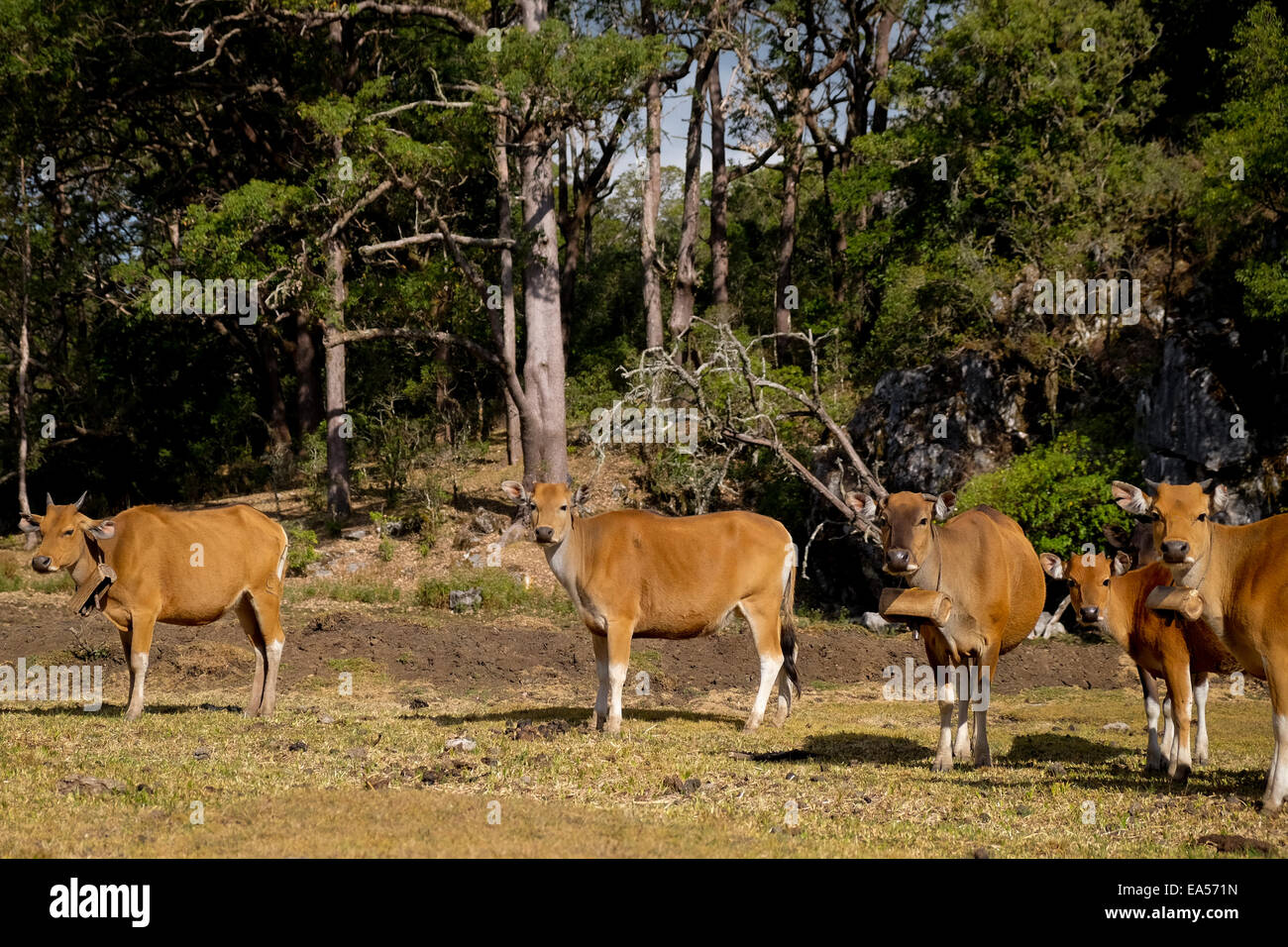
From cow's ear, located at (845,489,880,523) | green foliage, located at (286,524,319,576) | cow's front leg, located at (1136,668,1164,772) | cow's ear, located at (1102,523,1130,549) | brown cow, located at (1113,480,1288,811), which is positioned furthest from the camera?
green foliage, located at (286,524,319,576)

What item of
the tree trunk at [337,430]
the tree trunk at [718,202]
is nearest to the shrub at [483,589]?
the tree trunk at [337,430]

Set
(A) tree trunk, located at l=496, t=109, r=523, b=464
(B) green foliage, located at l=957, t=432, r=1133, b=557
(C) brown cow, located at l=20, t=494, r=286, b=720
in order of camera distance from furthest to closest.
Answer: (A) tree trunk, located at l=496, t=109, r=523, b=464
(B) green foliage, located at l=957, t=432, r=1133, b=557
(C) brown cow, located at l=20, t=494, r=286, b=720

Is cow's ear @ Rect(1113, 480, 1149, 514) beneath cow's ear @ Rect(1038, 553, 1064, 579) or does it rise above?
above

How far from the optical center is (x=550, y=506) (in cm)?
1136

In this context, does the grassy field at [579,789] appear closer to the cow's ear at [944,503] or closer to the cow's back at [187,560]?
the cow's back at [187,560]

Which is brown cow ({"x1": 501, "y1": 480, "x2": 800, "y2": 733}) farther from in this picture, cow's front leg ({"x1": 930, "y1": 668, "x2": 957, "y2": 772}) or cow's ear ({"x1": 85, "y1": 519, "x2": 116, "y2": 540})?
cow's ear ({"x1": 85, "y1": 519, "x2": 116, "y2": 540})

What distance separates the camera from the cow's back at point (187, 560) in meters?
11.8

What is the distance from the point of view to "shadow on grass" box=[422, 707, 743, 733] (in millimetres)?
12094

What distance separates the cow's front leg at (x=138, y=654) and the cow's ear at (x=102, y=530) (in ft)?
2.61

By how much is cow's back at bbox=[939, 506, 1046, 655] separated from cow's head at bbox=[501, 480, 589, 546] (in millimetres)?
3478

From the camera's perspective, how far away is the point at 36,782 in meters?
8.46

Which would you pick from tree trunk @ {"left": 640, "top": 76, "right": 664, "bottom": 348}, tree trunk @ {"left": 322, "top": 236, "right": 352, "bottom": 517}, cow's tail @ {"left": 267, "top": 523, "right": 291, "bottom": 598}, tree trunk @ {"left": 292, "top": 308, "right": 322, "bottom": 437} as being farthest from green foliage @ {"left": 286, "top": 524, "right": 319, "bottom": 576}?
cow's tail @ {"left": 267, "top": 523, "right": 291, "bottom": 598}
